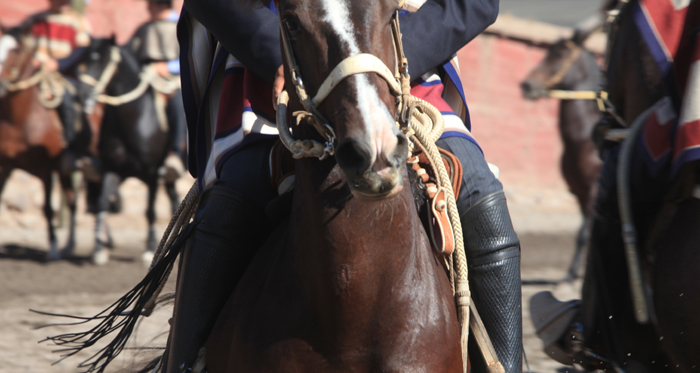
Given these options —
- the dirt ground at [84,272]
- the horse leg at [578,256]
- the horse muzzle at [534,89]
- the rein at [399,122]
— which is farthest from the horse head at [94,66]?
the rein at [399,122]

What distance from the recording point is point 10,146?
905cm

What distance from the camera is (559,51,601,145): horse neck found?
27.6ft

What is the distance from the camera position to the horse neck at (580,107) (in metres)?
8.40

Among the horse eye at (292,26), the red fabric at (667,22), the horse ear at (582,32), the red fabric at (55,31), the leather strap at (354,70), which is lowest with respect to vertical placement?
the horse ear at (582,32)

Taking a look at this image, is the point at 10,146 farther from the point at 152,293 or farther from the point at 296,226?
the point at 296,226

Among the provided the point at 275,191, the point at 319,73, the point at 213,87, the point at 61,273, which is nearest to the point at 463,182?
the point at 275,191

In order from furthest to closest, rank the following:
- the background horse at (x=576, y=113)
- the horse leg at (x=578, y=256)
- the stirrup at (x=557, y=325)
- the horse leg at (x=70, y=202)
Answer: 1. the horse leg at (x=70, y=202)
2. the background horse at (x=576, y=113)
3. the horse leg at (x=578, y=256)
4. the stirrup at (x=557, y=325)

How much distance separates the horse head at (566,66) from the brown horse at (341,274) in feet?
24.7

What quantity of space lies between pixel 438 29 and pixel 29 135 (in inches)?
325

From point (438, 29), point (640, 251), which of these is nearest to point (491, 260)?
point (438, 29)

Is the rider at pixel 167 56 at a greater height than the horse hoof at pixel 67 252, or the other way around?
the rider at pixel 167 56

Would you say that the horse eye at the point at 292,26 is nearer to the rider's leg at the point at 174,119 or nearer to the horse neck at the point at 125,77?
the rider's leg at the point at 174,119

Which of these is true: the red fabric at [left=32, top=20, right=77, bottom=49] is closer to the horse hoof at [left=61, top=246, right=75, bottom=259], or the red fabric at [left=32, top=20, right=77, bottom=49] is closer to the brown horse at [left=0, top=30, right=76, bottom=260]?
the brown horse at [left=0, top=30, right=76, bottom=260]

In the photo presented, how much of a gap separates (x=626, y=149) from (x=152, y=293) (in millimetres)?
2160
